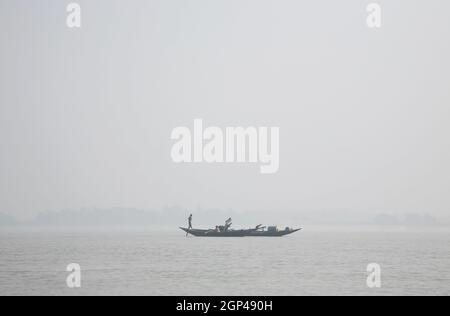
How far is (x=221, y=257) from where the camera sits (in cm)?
7719

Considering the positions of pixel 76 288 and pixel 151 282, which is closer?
pixel 76 288

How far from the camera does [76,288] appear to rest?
49.2 metres

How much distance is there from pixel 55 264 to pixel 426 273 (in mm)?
42698
